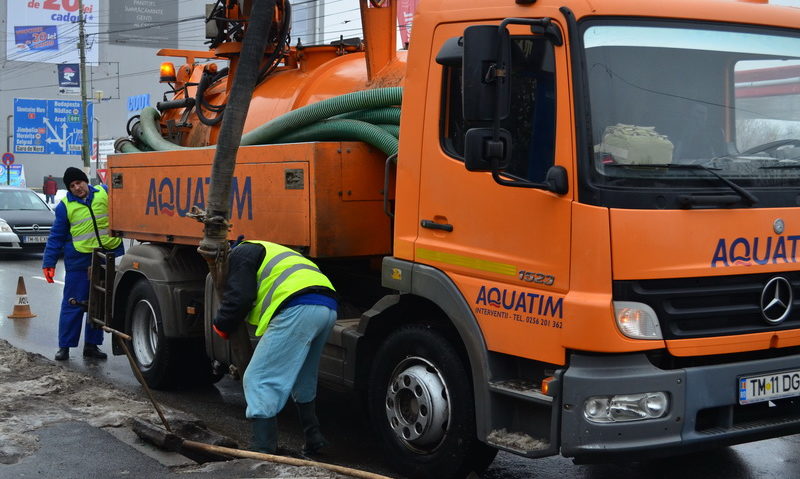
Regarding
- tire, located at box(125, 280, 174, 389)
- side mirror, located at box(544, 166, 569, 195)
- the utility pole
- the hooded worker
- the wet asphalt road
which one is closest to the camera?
side mirror, located at box(544, 166, 569, 195)

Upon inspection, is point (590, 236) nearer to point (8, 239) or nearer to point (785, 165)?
point (785, 165)

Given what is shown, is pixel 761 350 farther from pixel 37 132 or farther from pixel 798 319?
pixel 37 132

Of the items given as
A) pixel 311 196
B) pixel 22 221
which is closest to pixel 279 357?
Answer: pixel 311 196

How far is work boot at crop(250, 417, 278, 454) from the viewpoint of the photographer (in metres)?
5.41

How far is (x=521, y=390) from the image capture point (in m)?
4.55

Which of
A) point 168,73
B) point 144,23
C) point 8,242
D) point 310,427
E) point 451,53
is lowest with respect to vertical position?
point 8,242

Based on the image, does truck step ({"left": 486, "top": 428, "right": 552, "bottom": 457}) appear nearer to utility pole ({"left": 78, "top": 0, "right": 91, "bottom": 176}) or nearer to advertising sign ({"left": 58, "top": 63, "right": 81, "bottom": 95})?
utility pole ({"left": 78, "top": 0, "right": 91, "bottom": 176})

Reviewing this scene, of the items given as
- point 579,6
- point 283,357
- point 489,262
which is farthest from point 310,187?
point 579,6

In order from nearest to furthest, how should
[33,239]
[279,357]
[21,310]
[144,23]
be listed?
[279,357] → [21,310] → [33,239] → [144,23]

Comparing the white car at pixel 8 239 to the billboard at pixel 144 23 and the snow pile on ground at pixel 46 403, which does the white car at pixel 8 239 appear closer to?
the snow pile on ground at pixel 46 403

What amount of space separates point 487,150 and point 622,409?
1280 mm

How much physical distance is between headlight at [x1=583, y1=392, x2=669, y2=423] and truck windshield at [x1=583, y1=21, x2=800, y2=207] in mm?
846

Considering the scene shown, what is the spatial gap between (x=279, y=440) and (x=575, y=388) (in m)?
2.68

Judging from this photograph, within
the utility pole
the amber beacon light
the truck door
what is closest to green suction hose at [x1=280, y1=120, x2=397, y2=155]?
the truck door
